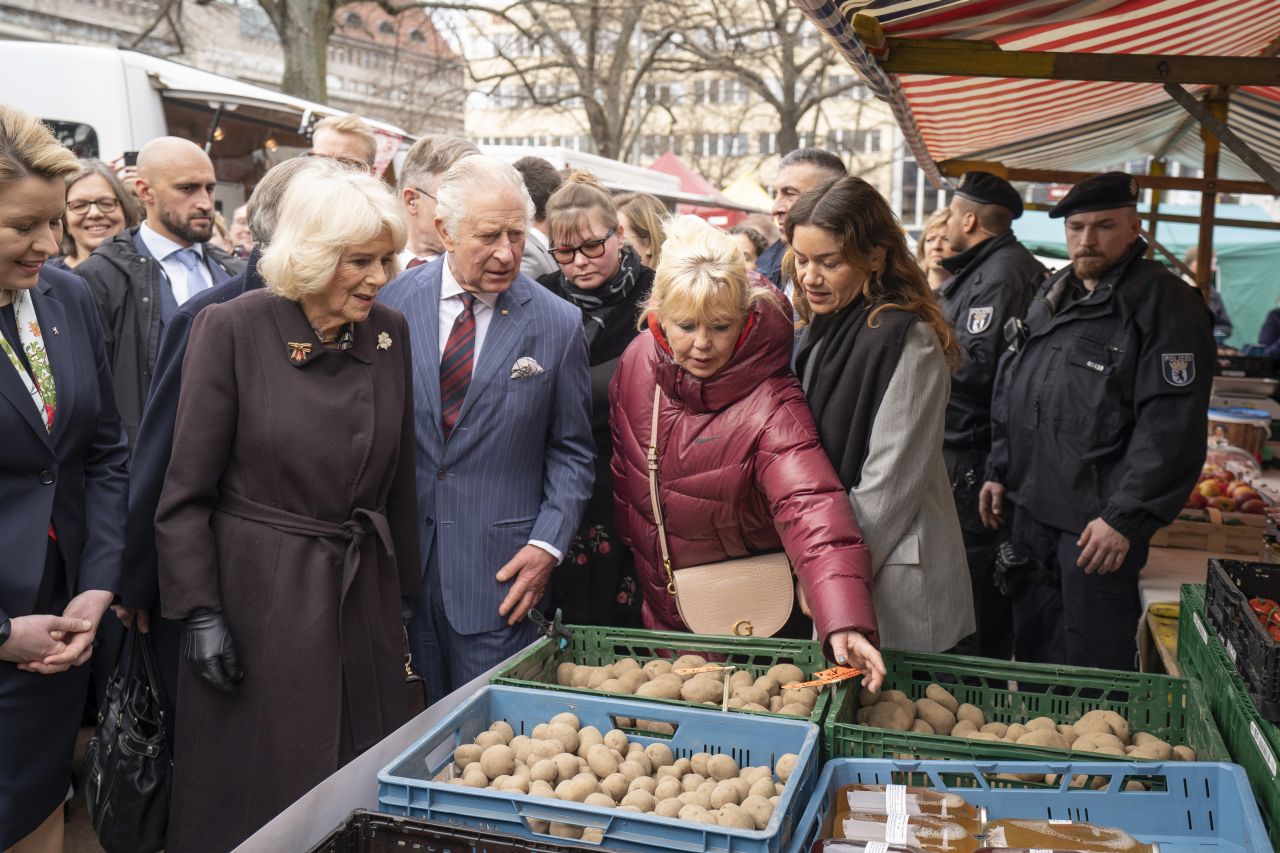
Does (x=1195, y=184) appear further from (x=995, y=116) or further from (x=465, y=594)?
(x=465, y=594)

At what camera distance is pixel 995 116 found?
6.64 meters

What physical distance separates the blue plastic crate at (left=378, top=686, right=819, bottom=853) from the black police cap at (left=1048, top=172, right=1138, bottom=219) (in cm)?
260

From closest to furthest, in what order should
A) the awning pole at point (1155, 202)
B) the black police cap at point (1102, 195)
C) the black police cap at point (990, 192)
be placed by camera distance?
the black police cap at point (1102, 195)
the black police cap at point (990, 192)
the awning pole at point (1155, 202)

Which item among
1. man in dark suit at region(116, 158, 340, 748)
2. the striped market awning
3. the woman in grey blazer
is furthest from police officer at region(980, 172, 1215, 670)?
man in dark suit at region(116, 158, 340, 748)

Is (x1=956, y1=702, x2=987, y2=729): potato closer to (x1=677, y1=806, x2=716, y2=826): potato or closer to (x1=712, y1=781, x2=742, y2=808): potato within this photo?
(x1=712, y1=781, x2=742, y2=808): potato

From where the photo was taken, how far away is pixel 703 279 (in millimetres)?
2688

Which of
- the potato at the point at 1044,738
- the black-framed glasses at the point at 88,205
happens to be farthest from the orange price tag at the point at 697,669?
the black-framed glasses at the point at 88,205

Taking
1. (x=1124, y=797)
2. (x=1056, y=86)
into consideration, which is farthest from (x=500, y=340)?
(x=1056, y=86)

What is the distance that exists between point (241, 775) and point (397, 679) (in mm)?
418

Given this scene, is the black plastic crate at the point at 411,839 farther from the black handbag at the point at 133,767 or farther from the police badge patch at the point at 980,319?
the police badge patch at the point at 980,319

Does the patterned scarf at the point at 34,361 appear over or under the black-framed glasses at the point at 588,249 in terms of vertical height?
under

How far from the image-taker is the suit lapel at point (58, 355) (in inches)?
103

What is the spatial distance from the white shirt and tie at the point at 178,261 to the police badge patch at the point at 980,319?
3.27 m

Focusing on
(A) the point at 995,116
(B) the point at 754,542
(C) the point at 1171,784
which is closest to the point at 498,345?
(B) the point at 754,542
